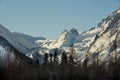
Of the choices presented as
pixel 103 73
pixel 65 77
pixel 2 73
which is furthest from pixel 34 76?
pixel 2 73

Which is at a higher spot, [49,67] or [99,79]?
[49,67]

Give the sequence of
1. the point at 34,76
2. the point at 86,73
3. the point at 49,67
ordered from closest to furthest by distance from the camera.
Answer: the point at 86,73 < the point at 34,76 < the point at 49,67

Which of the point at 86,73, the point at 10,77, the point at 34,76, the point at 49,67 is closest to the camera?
the point at 10,77

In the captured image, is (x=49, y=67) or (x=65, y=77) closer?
(x=65, y=77)

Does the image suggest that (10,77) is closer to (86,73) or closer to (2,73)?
(2,73)

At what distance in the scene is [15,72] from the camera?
12988 centimetres

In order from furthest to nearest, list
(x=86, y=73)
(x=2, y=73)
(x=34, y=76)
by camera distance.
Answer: (x=34, y=76)
(x=86, y=73)
(x=2, y=73)

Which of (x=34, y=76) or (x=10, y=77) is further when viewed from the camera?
(x=34, y=76)

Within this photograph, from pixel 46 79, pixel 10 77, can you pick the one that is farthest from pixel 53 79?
pixel 10 77

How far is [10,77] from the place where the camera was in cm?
12075

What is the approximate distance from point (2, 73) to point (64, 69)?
42.1 m

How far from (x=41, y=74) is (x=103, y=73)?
24.5 metres

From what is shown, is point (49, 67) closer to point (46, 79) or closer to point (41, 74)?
point (41, 74)

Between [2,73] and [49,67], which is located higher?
[49,67]
